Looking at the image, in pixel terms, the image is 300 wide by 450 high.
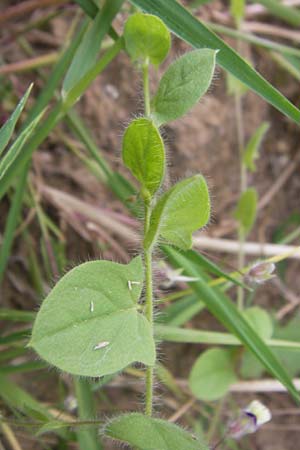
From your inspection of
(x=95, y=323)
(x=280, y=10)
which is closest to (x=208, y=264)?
(x=95, y=323)

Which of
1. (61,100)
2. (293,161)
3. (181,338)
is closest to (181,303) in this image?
(181,338)

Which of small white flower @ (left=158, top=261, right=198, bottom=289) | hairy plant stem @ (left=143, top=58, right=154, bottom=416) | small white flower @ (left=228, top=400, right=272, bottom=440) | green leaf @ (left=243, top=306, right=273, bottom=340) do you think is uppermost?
hairy plant stem @ (left=143, top=58, right=154, bottom=416)

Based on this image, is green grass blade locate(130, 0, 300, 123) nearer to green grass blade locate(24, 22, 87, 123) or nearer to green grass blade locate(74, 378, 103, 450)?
green grass blade locate(24, 22, 87, 123)

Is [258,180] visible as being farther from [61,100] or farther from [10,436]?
[10,436]

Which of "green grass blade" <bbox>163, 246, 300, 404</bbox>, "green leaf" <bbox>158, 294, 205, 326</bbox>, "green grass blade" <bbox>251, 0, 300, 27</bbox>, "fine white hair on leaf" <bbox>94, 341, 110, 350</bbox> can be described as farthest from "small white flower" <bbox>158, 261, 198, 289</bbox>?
"green grass blade" <bbox>251, 0, 300, 27</bbox>

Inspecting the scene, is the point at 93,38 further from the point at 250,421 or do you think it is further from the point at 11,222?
the point at 250,421

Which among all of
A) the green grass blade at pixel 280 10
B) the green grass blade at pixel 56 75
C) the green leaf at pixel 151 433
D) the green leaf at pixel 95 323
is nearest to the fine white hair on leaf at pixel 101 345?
the green leaf at pixel 95 323
